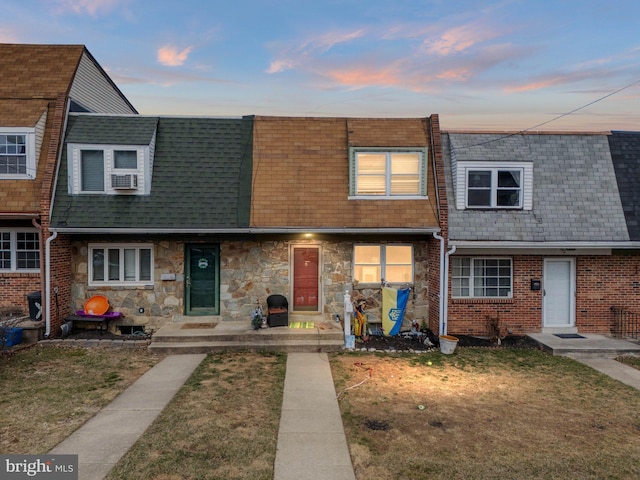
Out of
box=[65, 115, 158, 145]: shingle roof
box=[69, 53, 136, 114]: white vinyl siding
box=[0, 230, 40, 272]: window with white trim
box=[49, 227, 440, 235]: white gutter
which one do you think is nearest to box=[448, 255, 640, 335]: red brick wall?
box=[49, 227, 440, 235]: white gutter

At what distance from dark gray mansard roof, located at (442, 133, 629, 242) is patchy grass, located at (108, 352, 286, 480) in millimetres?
6927

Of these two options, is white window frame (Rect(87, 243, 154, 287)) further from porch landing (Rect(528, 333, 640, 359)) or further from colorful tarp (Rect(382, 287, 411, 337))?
porch landing (Rect(528, 333, 640, 359))

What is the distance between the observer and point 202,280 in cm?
1192

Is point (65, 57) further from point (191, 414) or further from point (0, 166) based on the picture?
point (191, 414)

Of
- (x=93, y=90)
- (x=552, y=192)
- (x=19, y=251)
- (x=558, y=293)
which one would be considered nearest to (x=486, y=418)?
(x=558, y=293)

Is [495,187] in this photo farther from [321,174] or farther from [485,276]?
[321,174]

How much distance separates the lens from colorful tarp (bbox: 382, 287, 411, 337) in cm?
1152

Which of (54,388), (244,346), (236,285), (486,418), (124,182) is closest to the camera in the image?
(486,418)

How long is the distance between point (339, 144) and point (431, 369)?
705 cm

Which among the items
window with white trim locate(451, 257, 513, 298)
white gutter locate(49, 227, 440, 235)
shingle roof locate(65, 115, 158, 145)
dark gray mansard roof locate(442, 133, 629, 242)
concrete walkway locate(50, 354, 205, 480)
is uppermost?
shingle roof locate(65, 115, 158, 145)

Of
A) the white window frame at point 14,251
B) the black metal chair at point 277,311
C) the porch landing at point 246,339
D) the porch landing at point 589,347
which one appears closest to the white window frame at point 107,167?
the white window frame at point 14,251

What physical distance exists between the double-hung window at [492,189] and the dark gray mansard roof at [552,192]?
0.29m

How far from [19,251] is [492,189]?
1380cm

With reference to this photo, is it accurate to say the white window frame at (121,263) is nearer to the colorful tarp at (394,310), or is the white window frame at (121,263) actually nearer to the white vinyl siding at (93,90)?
the white vinyl siding at (93,90)
